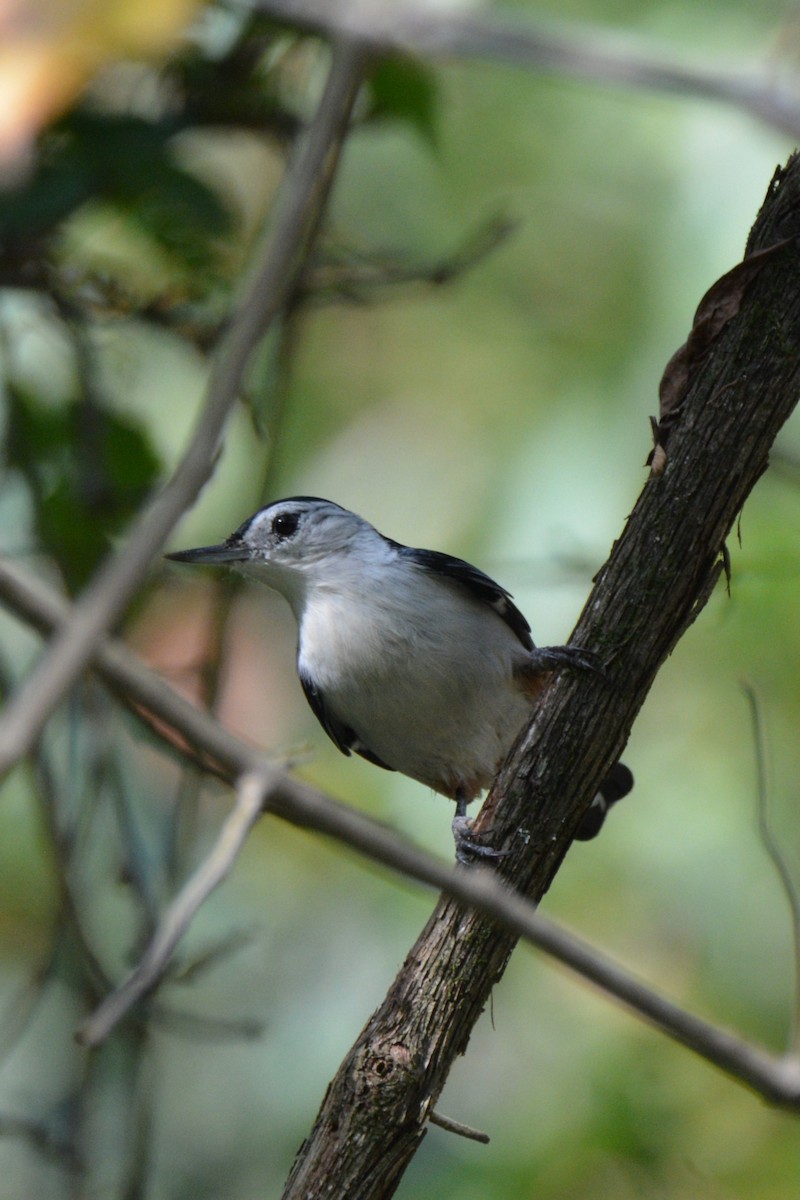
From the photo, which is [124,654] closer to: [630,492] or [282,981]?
[630,492]

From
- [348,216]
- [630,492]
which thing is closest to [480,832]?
[630,492]

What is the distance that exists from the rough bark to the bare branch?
88 cm

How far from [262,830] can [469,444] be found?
68.3 inches

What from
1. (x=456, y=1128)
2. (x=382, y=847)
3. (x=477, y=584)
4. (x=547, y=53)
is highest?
(x=547, y=53)

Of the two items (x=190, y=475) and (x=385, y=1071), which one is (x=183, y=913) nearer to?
(x=190, y=475)

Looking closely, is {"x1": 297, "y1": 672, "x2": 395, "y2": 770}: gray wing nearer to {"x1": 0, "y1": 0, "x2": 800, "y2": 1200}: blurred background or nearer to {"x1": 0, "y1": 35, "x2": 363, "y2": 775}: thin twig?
{"x1": 0, "y1": 0, "x2": 800, "y2": 1200}: blurred background

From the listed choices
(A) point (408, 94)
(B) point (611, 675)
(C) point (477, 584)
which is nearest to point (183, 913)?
(B) point (611, 675)

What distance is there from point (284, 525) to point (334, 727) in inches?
28.3

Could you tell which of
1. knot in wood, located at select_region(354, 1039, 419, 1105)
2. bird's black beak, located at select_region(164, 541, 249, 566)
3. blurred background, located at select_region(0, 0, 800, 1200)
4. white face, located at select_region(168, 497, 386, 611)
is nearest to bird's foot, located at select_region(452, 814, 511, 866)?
knot in wood, located at select_region(354, 1039, 419, 1105)

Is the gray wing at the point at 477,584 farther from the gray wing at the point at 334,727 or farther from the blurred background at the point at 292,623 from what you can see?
the gray wing at the point at 334,727

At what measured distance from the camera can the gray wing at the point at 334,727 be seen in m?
3.96

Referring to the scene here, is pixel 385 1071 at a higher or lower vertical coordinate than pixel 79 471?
lower

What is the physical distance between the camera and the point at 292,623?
507 cm

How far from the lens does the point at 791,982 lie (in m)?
4.13
